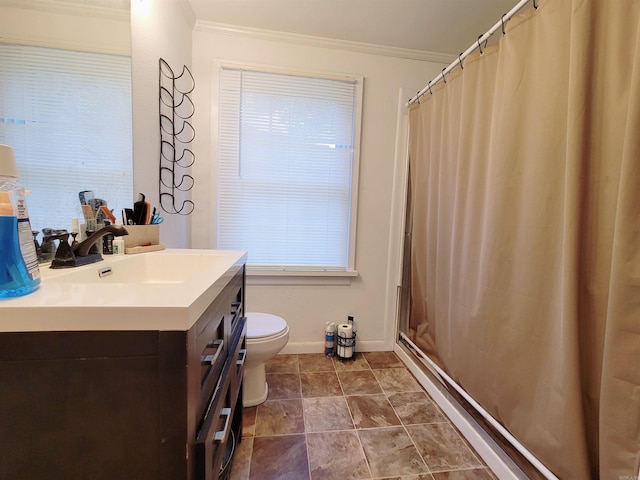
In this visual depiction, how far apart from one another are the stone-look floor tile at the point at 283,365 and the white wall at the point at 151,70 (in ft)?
3.48

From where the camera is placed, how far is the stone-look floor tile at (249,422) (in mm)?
1285

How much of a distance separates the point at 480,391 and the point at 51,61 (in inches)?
83.1

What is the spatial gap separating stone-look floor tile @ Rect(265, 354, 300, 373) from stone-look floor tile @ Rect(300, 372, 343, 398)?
0.34ft

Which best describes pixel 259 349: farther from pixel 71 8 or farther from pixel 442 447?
pixel 71 8

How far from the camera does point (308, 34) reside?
5.88 ft

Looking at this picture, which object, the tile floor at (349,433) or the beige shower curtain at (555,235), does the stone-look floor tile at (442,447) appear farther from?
the beige shower curtain at (555,235)

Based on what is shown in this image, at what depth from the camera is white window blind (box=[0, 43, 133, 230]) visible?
736mm

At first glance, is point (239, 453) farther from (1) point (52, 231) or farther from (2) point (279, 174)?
(2) point (279, 174)

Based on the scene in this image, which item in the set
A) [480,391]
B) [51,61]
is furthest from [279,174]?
[480,391]

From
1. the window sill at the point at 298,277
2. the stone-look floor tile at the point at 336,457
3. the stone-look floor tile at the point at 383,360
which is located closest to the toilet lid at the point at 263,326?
the window sill at the point at 298,277

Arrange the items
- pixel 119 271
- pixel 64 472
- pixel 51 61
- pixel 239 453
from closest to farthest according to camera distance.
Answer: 1. pixel 64 472
2. pixel 51 61
3. pixel 119 271
4. pixel 239 453

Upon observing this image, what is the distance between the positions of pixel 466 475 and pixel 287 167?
6.38 ft

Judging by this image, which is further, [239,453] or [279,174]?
[279,174]

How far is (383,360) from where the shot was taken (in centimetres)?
200
